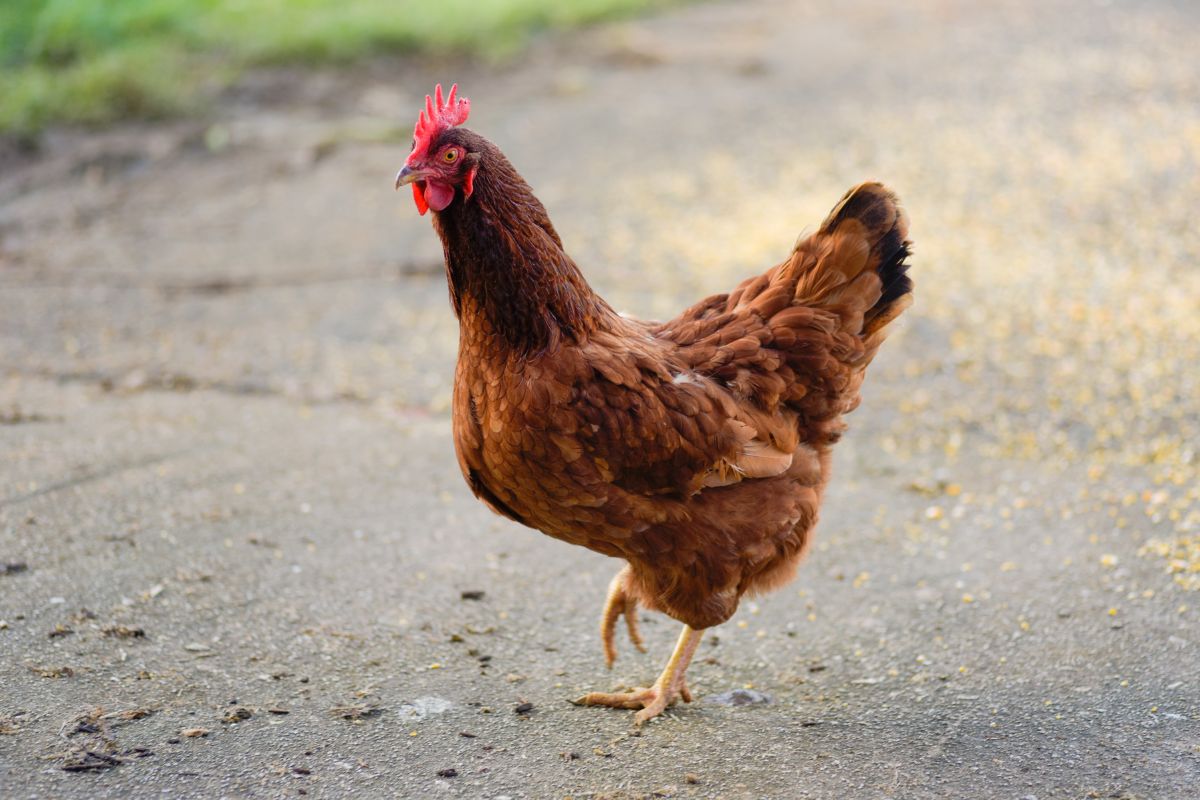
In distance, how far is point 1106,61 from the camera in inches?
455

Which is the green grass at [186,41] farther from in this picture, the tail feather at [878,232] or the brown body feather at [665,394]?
the tail feather at [878,232]

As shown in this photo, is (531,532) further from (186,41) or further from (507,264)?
(186,41)

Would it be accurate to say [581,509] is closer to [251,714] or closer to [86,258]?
[251,714]

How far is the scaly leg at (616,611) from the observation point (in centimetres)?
371

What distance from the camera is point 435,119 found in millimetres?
3236

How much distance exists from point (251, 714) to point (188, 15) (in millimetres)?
10808

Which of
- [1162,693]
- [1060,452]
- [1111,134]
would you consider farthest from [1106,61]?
[1162,693]

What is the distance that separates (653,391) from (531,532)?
5.20ft

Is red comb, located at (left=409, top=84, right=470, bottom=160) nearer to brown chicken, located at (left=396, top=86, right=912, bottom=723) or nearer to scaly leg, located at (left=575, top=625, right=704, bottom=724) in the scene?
brown chicken, located at (left=396, top=86, right=912, bottom=723)

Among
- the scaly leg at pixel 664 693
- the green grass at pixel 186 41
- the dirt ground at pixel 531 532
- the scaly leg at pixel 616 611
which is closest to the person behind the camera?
the dirt ground at pixel 531 532

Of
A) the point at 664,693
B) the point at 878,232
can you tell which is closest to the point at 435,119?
the point at 878,232

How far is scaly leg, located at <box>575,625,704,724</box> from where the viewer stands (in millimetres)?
3592

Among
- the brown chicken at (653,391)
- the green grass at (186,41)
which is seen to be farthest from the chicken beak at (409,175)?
the green grass at (186,41)

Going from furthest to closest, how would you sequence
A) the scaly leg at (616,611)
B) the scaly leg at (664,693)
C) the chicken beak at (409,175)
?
the scaly leg at (616,611), the scaly leg at (664,693), the chicken beak at (409,175)
